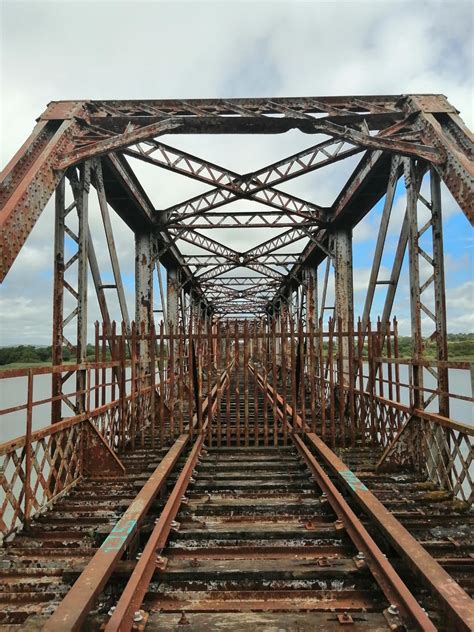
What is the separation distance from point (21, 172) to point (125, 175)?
3.97 metres

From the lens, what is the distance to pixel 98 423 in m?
7.36

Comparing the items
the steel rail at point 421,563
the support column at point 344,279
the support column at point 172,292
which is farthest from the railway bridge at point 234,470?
the support column at point 172,292

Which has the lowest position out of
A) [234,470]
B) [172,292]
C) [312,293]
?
[234,470]

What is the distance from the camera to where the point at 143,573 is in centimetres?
327

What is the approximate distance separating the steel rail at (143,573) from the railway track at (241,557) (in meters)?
0.02

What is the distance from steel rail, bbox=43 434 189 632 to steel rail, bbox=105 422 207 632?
179mm

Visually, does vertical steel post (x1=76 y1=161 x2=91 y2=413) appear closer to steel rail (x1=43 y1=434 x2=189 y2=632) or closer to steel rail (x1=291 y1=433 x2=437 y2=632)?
steel rail (x1=43 y1=434 x2=189 y2=632)

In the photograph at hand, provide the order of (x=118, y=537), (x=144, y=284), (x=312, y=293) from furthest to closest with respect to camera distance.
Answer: (x=312, y=293), (x=144, y=284), (x=118, y=537)

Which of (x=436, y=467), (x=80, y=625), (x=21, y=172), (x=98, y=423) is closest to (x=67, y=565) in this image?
(x=80, y=625)

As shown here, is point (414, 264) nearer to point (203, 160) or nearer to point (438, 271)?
point (438, 271)

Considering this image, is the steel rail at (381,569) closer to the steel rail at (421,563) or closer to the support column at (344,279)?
the steel rail at (421,563)

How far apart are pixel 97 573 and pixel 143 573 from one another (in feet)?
1.13

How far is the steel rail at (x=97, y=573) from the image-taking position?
2629mm

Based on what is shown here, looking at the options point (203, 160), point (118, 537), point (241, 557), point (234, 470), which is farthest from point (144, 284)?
point (241, 557)
